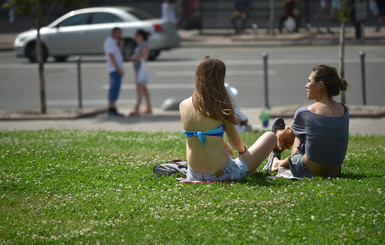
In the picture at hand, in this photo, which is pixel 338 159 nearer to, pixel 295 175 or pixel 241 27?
pixel 295 175

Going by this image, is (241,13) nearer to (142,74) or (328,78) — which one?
(142,74)

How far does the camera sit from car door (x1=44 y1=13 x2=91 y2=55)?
24.9 meters

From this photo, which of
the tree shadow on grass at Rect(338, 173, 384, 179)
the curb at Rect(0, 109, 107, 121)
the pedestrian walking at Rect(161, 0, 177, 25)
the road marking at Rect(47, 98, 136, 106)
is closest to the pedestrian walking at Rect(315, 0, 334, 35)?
the pedestrian walking at Rect(161, 0, 177, 25)

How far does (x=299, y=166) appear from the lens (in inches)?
294

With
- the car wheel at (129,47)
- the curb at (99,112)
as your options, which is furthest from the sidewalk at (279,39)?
the curb at (99,112)

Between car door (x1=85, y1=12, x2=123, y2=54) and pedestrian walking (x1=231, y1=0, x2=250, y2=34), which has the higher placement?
pedestrian walking (x1=231, y1=0, x2=250, y2=34)

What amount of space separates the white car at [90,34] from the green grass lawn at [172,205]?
625 inches

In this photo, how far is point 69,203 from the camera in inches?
274

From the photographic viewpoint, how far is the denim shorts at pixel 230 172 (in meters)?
7.39

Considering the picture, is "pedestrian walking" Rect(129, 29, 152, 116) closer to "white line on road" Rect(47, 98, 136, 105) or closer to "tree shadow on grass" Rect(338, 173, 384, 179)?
"white line on road" Rect(47, 98, 136, 105)

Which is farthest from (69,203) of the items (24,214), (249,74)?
(249,74)

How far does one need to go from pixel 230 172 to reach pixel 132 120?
7748 millimetres

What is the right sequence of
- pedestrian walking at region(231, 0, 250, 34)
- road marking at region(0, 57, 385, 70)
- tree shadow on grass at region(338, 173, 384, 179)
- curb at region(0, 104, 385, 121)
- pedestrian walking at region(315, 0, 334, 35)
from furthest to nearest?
pedestrian walking at region(315, 0, 334, 35) < pedestrian walking at region(231, 0, 250, 34) < road marking at region(0, 57, 385, 70) < curb at region(0, 104, 385, 121) < tree shadow on grass at region(338, 173, 384, 179)

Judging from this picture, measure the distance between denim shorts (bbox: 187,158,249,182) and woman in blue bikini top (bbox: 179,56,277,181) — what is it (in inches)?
0.9
